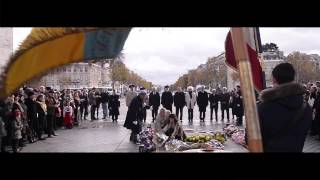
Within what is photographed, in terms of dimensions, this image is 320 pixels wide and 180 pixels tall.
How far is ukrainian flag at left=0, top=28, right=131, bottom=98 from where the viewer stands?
2.59m

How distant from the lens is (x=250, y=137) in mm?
2658

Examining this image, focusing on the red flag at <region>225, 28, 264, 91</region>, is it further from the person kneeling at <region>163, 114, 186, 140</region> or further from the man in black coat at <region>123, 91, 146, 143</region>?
the man in black coat at <region>123, 91, 146, 143</region>

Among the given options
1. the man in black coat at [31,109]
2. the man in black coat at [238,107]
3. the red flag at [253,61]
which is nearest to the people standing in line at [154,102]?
the man in black coat at [238,107]

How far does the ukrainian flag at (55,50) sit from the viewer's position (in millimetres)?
2586

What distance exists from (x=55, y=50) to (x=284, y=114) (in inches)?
66.6

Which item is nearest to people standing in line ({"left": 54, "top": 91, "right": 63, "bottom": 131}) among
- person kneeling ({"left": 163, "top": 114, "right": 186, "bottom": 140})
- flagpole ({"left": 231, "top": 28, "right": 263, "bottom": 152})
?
person kneeling ({"left": 163, "top": 114, "right": 186, "bottom": 140})

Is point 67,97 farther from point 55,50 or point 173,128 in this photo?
point 55,50

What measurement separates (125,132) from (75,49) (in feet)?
43.7

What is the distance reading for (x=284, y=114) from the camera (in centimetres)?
315

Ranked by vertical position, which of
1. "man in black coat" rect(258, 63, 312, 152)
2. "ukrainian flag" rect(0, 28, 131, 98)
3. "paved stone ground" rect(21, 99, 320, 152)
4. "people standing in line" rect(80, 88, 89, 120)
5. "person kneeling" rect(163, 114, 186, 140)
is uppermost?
"people standing in line" rect(80, 88, 89, 120)

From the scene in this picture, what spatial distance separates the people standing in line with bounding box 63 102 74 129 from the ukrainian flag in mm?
15146

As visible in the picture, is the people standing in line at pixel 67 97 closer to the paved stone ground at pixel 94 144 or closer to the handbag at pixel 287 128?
the paved stone ground at pixel 94 144

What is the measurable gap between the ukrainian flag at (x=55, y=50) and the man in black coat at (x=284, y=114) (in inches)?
46.5
